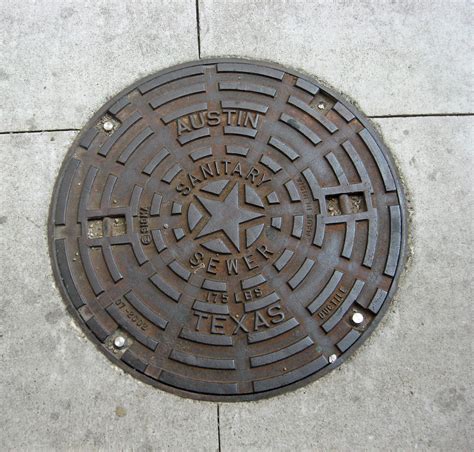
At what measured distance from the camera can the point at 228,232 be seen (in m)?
2.91

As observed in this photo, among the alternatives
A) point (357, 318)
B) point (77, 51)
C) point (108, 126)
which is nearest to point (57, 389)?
point (108, 126)

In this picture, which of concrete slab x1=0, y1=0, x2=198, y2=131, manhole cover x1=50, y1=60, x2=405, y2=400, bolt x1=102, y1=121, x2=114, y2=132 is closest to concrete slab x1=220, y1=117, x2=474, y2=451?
manhole cover x1=50, y1=60, x2=405, y2=400

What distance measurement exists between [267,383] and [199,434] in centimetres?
47

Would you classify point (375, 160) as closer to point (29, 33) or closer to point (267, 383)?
point (267, 383)

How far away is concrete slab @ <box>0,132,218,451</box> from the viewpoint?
2682 mm

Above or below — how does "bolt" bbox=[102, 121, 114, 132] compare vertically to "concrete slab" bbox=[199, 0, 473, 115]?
below

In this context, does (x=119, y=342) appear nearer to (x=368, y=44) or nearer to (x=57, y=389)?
(x=57, y=389)

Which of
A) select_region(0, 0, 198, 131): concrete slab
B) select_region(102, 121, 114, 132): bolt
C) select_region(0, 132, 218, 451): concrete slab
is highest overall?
select_region(0, 0, 198, 131): concrete slab

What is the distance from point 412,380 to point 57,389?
2034mm

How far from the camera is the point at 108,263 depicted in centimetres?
288

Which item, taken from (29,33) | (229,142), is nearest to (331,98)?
(229,142)

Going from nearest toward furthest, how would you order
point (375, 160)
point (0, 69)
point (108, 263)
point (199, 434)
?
point (199, 434) < point (108, 263) < point (375, 160) < point (0, 69)

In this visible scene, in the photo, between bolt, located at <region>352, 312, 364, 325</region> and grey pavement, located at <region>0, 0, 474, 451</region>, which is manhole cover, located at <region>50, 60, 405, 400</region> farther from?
grey pavement, located at <region>0, 0, 474, 451</region>

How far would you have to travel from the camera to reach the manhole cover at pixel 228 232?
2.77 metres
